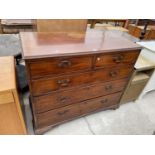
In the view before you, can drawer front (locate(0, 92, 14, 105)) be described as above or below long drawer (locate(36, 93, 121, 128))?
above

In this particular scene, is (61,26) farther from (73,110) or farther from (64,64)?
(73,110)

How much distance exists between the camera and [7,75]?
3.24 ft

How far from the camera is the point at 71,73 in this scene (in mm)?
1086

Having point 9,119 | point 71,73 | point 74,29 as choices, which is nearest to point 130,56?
point 71,73

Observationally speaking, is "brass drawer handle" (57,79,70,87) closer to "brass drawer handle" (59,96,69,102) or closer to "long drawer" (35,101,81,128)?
"brass drawer handle" (59,96,69,102)

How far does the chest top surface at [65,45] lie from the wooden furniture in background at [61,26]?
176 mm

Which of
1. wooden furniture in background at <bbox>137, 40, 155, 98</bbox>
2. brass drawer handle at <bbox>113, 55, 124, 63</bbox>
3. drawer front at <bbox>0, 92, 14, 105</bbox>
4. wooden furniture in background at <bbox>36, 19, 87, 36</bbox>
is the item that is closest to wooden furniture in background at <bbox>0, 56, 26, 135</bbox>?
drawer front at <bbox>0, 92, 14, 105</bbox>

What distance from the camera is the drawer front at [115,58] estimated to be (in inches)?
44.4

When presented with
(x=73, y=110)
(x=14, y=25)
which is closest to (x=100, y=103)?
(x=73, y=110)

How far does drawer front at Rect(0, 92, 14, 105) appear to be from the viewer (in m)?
0.91

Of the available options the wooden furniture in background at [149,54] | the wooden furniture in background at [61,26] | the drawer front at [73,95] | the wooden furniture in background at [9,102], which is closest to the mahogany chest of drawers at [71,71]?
the drawer front at [73,95]

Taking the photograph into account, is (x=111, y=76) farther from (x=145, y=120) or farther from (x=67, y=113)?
(x=145, y=120)

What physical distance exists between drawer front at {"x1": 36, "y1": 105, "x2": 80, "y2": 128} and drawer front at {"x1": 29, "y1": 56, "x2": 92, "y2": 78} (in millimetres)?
438

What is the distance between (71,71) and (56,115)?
505 millimetres
